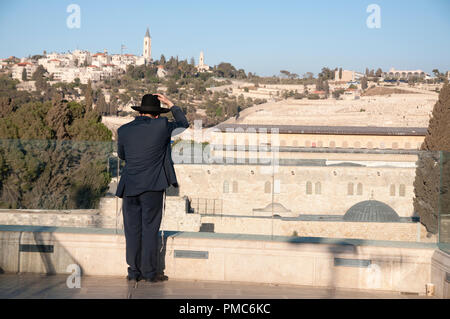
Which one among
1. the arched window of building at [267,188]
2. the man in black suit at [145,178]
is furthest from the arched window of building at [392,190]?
the man in black suit at [145,178]

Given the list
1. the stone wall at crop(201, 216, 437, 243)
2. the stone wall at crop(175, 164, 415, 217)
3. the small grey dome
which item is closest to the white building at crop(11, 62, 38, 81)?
the stone wall at crop(175, 164, 415, 217)

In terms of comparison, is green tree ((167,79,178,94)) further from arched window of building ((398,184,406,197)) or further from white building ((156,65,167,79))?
arched window of building ((398,184,406,197))

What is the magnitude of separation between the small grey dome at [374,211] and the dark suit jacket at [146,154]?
2.29 metres

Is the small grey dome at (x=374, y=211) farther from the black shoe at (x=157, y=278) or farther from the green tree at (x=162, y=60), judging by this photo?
the green tree at (x=162, y=60)

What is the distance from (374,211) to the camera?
20.5ft

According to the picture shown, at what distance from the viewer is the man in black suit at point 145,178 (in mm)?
5047

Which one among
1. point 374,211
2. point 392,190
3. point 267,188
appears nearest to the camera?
point 374,211

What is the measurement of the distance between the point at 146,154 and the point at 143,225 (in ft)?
2.07

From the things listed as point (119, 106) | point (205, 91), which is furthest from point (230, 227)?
point (205, 91)

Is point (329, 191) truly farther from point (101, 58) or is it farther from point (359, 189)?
point (101, 58)

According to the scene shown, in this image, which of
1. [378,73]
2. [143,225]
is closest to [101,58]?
[378,73]

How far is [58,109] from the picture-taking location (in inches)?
1393

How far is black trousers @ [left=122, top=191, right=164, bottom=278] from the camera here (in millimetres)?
5090

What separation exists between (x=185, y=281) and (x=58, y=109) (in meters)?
31.7
